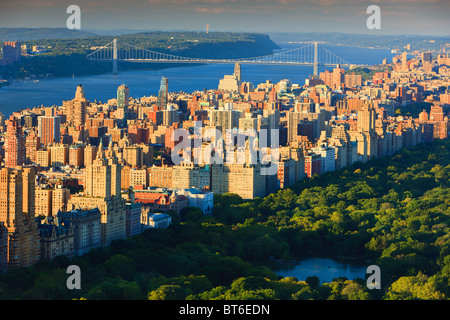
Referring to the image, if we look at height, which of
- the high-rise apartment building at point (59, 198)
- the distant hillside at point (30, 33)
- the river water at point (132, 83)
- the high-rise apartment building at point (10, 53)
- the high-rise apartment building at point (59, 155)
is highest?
the distant hillside at point (30, 33)

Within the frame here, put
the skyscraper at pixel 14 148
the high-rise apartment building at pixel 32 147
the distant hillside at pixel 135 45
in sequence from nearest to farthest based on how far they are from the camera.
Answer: the skyscraper at pixel 14 148, the high-rise apartment building at pixel 32 147, the distant hillside at pixel 135 45

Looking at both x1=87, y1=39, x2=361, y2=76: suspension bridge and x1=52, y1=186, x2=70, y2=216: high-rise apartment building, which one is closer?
x1=52, y1=186, x2=70, y2=216: high-rise apartment building

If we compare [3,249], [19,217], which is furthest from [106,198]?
[3,249]

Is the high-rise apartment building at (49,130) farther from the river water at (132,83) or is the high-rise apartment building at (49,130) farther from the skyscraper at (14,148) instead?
the river water at (132,83)

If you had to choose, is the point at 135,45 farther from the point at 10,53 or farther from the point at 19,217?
the point at 19,217

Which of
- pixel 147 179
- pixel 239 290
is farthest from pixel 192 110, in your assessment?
pixel 239 290

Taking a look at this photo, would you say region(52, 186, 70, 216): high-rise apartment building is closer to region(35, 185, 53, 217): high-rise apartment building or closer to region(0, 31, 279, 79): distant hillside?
region(35, 185, 53, 217): high-rise apartment building

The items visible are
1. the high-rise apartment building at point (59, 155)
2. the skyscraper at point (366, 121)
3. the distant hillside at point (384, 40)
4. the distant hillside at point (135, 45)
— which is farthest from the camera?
the distant hillside at point (384, 40)

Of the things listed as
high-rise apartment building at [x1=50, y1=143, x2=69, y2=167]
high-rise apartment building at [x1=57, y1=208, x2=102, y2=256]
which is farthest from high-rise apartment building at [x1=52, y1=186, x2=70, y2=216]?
high-rise apartment building at [x1=50, y1=143, x2=69, y2=167]

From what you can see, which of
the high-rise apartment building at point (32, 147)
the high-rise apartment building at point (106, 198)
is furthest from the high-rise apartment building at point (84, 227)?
the high-rise apartment building at point (32, 147)

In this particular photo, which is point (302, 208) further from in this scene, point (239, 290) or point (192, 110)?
point (192, 110)
